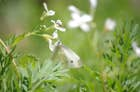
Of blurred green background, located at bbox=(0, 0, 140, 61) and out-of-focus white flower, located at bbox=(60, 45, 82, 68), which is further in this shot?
blurred green background, located at bbox=(0, 0, 140, 61)

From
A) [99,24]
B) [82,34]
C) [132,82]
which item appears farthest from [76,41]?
[132,82]

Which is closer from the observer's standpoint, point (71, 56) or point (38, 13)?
point (71, 56)

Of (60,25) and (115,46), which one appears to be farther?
(115,46)

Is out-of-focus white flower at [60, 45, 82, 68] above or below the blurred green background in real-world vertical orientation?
below

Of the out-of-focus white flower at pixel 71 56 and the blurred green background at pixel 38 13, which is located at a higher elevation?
the blurred green background at pixel 38 13

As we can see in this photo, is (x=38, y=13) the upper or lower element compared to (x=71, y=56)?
upper

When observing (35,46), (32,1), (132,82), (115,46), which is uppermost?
(32,1)

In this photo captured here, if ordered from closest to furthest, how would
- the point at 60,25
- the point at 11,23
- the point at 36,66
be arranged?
the point at 60,25 < the point at 36,66 < the point at 11,23

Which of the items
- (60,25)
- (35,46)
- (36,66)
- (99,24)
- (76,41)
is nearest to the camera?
(60,25)

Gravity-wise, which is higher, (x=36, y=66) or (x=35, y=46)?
(x=35, y=46)

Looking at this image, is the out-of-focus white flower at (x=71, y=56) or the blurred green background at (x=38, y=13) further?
the blurred green background at (x=38, y=13)

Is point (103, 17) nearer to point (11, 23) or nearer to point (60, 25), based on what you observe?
point (11, 23)
